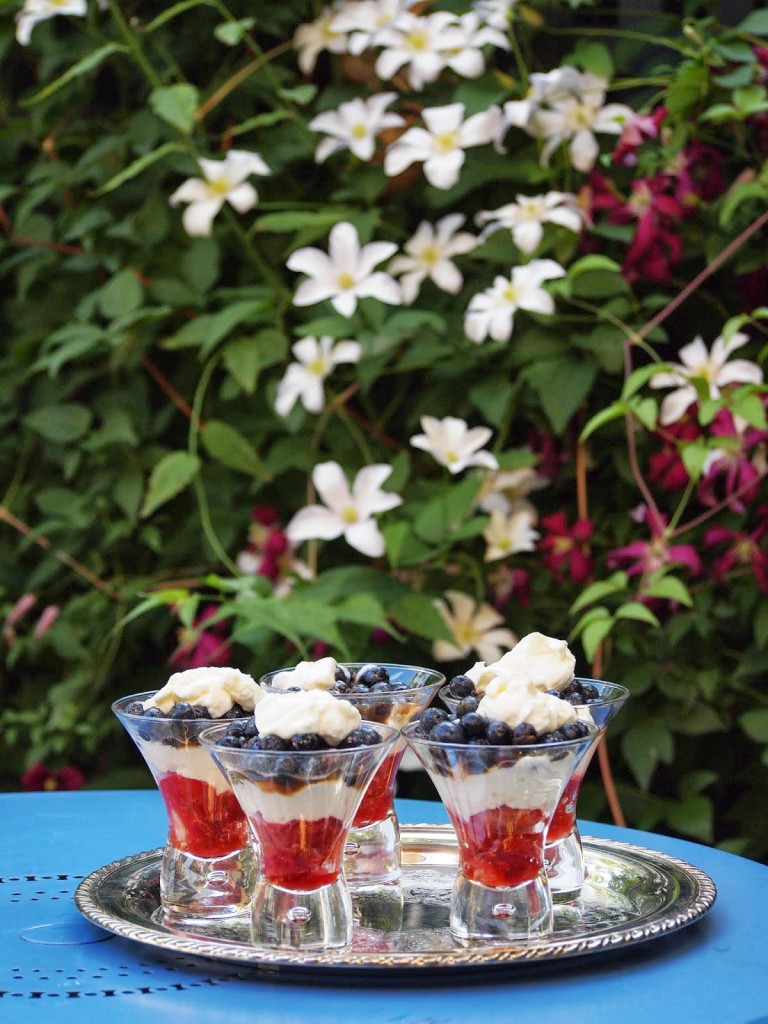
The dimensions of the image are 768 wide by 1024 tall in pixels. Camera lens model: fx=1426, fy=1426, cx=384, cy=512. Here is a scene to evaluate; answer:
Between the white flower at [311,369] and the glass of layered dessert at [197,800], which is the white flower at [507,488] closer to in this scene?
the white flower at [311,369]

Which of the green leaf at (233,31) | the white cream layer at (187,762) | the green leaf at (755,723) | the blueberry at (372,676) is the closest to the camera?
the white cream layer at (187,762)

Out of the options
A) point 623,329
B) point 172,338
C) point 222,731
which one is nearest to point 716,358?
point 623,329

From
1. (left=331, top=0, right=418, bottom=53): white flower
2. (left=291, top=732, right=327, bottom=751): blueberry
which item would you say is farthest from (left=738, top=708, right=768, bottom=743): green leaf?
(left=331, top=0, right=418, bottom=53): white flower

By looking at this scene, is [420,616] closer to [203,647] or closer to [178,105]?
[203,647]

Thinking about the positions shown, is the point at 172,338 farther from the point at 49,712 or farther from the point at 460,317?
the point at 49,712

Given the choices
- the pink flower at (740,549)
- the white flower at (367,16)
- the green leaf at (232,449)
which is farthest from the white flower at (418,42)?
the pink flower at (740,549)
